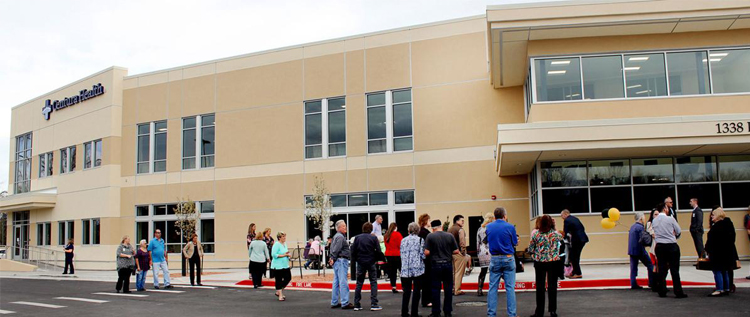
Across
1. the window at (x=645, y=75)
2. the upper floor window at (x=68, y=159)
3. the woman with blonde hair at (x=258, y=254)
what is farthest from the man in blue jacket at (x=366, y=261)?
the upper floor window at (x=68, y=159)

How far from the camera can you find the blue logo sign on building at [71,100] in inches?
1355

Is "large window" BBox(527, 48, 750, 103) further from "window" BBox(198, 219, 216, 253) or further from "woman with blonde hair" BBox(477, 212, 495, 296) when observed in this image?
"window" BBox(198, 219, 216, 253)

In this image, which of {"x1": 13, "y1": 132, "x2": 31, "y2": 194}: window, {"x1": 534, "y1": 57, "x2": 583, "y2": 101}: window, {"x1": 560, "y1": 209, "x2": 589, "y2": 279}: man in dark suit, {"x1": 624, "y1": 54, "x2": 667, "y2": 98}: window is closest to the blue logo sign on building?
{"x1": 13, "y1": 132, "x2": 31, "y2": 194}: window

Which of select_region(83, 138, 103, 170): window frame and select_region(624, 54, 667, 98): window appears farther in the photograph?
select_region(83, 138, 103, 170): window frame

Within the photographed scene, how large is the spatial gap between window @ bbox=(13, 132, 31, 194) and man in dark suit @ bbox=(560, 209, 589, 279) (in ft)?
115

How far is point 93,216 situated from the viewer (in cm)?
3369

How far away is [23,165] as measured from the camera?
40.4 metres

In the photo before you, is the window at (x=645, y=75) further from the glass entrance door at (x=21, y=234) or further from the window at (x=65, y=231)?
the glass entrance door at (x=21, y=234)

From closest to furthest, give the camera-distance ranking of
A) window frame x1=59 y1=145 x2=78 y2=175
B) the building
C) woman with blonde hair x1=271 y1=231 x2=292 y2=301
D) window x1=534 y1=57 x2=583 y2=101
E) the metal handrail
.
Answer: woman with blonde hair x1=271 y1=231 x2=292 y2=301 → the building → window x1=534 y1=57 x2=583 y2=101 → the metal handrail → window frame x1=59 y1=145 x2=78 y2=175

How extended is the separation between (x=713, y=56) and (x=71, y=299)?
1891 cm

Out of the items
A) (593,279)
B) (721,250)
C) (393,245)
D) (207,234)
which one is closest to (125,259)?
(393,245)

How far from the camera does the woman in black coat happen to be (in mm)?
12016

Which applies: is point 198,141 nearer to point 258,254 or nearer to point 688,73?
point 258,254

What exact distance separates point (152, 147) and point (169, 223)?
157 inches
